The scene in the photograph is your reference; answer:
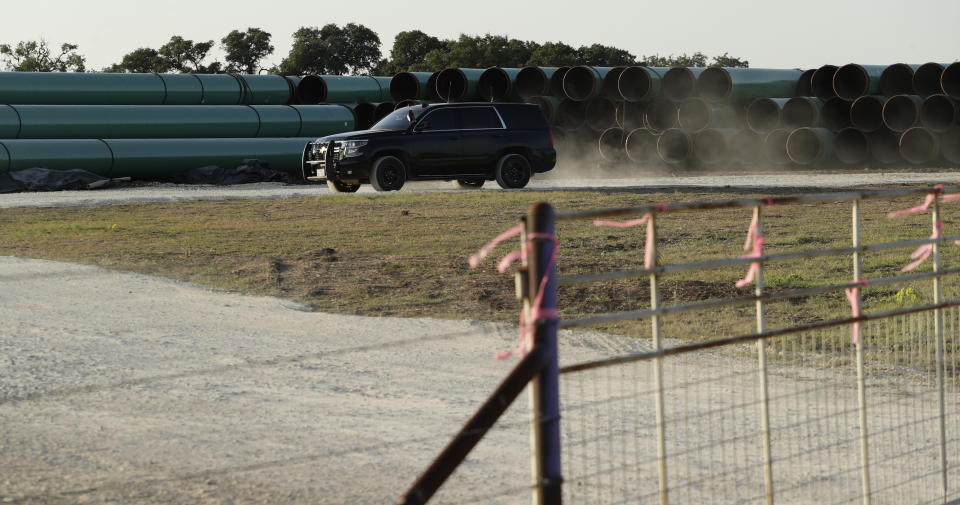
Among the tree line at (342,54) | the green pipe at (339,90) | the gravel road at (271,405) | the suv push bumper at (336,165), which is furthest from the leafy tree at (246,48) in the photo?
the gravel road at (271,405)

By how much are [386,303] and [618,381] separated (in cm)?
349

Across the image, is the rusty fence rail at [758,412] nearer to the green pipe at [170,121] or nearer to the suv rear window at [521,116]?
the suv rear window at [521,116]

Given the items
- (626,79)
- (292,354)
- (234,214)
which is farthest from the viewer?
(626,79)

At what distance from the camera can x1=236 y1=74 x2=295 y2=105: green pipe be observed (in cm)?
3234

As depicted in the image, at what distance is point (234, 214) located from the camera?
18266mm

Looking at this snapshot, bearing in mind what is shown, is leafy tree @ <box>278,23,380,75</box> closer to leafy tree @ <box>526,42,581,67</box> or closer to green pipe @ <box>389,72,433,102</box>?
leafy tree @ <box>526,42,581,67</box>

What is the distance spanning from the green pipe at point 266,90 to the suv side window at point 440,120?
37.5 ft

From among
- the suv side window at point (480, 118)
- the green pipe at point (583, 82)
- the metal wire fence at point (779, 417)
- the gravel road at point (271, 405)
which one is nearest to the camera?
the metal wire fence at point (779, 417)

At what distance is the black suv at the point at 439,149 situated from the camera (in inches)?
857

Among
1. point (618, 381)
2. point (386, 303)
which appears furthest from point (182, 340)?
point (618, 381)

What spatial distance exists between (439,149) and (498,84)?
10.1m

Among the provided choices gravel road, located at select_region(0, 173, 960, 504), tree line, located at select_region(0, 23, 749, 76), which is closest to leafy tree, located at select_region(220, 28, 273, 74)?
tree line, located at select_region(0, 23, 749, 76)

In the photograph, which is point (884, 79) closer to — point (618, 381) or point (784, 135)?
point (784, 135)

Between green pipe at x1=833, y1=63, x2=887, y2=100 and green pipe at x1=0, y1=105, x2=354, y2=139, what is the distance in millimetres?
13341
